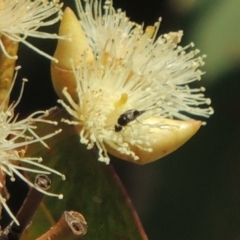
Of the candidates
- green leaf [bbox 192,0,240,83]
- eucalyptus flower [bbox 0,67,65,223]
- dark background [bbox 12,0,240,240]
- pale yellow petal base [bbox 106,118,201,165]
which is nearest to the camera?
eucalyptus flower [bbox 0,67,65,223]

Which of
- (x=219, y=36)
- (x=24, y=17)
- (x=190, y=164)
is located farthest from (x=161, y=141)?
(x=190, y=164)

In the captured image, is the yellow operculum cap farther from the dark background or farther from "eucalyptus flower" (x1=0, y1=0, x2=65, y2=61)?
the dark background

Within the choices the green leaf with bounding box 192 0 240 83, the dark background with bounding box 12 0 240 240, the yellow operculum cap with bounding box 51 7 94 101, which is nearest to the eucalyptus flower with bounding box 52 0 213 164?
the yellow operculum cap with bounding box 51 7 94 101

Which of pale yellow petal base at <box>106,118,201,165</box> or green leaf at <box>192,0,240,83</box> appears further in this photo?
green leaf at <box>192,0,240,83</box>

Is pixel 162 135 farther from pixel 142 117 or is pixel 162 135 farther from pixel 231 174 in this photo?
pixel 231 174

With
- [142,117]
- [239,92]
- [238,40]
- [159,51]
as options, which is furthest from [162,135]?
[239,92]

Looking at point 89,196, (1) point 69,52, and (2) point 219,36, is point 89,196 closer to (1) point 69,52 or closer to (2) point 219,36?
(1) point 69,52
